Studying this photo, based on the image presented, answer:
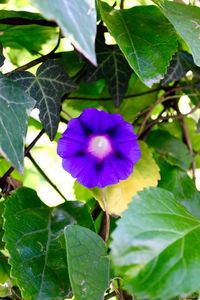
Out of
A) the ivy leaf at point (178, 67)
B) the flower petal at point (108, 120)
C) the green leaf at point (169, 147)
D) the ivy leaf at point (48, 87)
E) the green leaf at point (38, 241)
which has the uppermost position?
the ivy leaf at point (48, 87)

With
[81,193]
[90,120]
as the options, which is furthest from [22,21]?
[81,193]

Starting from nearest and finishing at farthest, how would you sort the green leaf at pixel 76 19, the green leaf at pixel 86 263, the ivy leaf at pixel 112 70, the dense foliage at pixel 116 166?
the green leaf at pixel 76 19, the dense foliage at pixel 116 166, the green leaf at pixel 86 263, the ivy leaf at pixel 112 70

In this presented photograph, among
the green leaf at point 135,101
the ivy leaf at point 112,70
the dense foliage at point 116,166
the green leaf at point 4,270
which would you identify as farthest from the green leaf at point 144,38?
the green leaf at point 4,270

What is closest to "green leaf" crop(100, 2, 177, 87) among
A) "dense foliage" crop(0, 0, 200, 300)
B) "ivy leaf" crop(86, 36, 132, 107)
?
"dense foliage" crop(0, 0, 200, 300)

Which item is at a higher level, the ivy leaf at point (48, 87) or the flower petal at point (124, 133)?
the ivy leaf at point (48, 87)

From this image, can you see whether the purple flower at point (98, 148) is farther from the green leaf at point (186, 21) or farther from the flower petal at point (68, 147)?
the green leaf at point (186, 21)

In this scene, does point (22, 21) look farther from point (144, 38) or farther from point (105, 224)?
point (105, 224)

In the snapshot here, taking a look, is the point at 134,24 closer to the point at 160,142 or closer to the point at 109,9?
the point at 109,9
